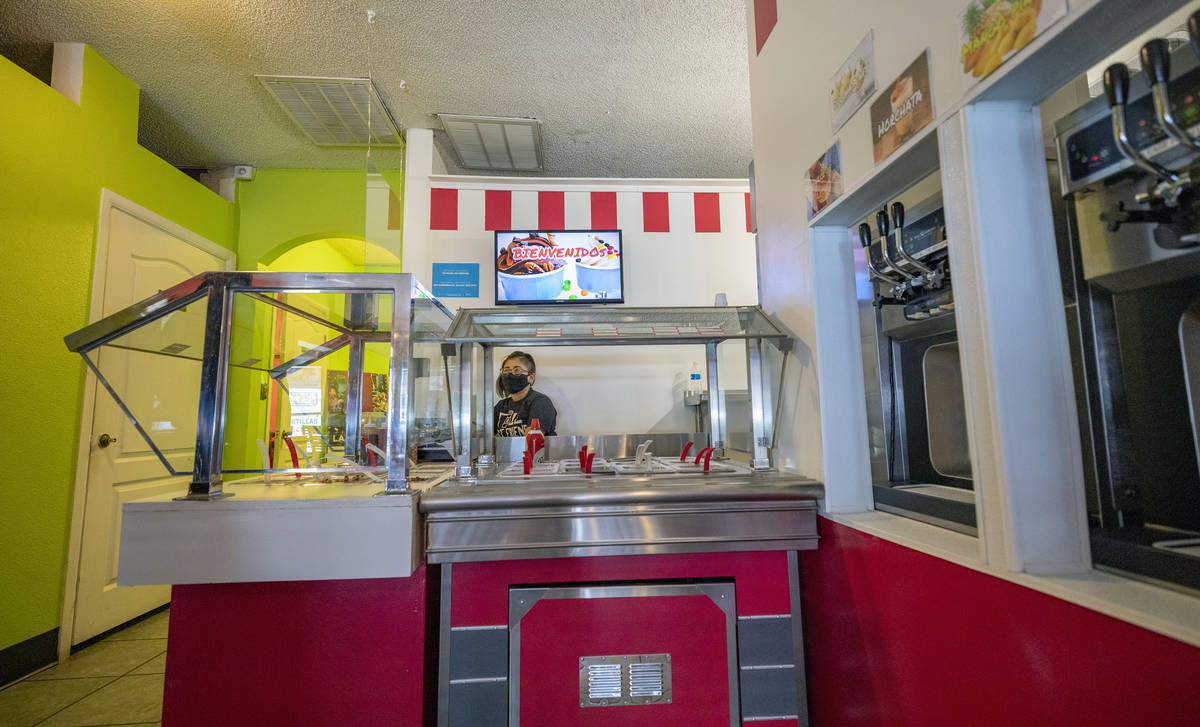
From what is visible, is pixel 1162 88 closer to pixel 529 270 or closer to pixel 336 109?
pixel 529 270

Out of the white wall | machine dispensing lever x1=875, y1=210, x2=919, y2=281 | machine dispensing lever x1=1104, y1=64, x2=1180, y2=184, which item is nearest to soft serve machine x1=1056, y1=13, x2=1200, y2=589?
machine dispensing lever x1=1104, y1=64, x2=1180, y2=184

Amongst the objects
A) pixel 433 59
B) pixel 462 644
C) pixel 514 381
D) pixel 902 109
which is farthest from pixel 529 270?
pixel 902 109

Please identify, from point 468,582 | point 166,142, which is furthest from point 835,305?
point 166,142

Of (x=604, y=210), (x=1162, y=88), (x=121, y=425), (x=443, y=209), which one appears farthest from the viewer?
(x=604, y=210)

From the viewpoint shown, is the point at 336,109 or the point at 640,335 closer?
the point at 640,335

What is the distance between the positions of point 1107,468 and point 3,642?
13.7ft

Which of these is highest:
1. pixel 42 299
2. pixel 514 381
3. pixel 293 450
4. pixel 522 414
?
pixel 42 299

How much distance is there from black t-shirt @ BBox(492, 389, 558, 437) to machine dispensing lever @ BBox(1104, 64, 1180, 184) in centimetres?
284

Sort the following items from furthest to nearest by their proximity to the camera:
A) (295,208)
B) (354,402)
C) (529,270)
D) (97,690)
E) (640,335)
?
(295,208) → (529,270) → (97,690) → (354,402) → (640,335)

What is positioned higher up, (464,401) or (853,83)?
(853,83)

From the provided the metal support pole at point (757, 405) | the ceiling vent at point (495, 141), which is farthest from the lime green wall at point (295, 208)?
the metal support pole at point (757, 405)

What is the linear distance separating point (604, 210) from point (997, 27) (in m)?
3.01

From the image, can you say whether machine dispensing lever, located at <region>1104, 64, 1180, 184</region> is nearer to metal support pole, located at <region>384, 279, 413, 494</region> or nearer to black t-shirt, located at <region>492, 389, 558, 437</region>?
metal support pole, located at <region>384, 279, 413, 494</region>

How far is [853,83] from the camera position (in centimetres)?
148
